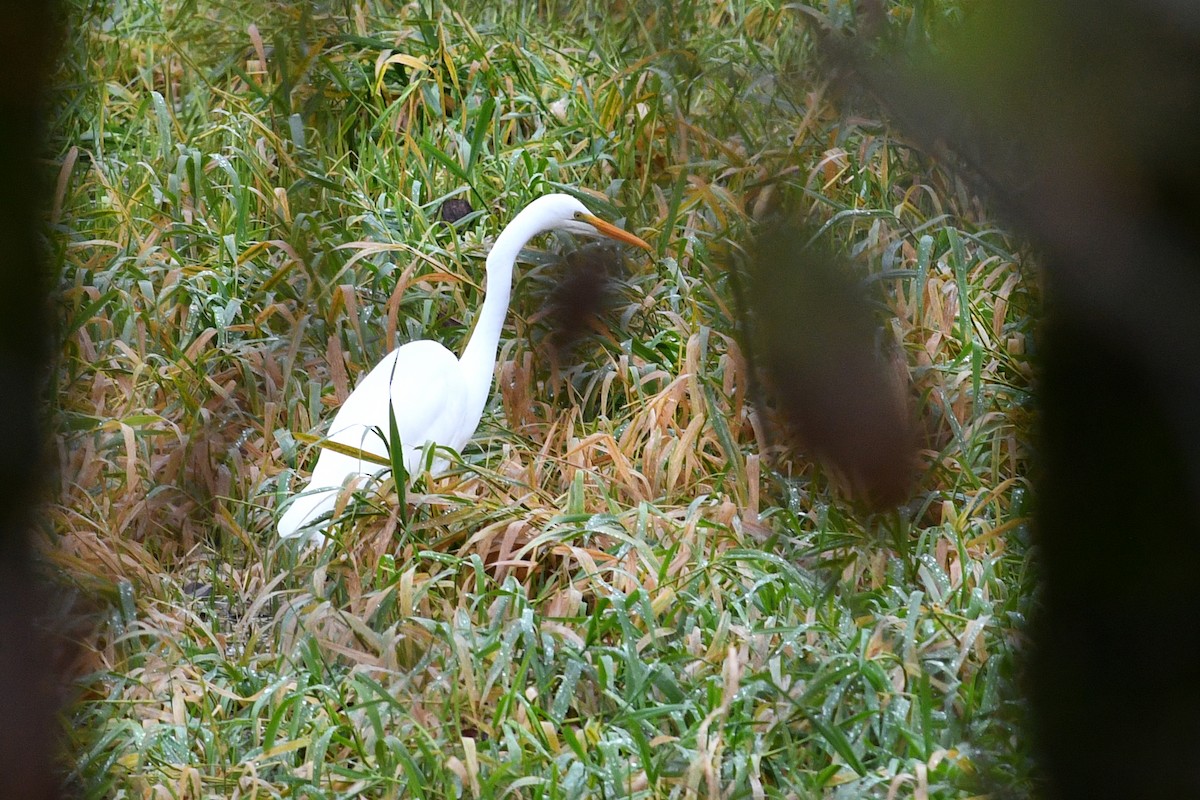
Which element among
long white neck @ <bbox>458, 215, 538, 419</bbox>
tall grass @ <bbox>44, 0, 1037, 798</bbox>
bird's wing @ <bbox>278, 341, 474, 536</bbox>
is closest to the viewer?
tall grass @ <bbox>44, 0, 1037, 798</bbox>

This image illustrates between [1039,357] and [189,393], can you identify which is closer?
[1039,357]

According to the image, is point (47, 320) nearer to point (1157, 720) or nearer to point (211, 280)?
point (1157, 720)

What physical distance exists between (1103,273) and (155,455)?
→ 273cm

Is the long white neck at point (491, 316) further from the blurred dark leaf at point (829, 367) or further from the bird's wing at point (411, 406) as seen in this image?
the blurred dark leaf at point (829, 367)

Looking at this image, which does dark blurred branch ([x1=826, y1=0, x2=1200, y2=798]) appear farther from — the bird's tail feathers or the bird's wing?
the bird's wing

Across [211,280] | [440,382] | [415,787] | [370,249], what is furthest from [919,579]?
[211,280]

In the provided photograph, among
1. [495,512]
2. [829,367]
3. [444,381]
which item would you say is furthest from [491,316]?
[829,367]

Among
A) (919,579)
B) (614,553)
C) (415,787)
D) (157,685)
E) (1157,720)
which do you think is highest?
(1157,720)

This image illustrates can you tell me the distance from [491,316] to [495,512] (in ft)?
2.13

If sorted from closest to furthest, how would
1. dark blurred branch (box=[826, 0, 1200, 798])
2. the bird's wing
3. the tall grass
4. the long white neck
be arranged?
dark blurred branch (box=[826, 0, 1200, 798]), the tall grass, the bird's wing, the long white neck

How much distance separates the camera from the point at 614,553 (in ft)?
7.86

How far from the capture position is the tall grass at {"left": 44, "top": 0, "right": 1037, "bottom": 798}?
5.88 ft

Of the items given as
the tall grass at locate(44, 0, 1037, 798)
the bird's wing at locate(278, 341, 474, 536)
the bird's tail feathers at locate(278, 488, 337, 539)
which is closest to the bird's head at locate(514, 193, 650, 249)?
the tall grass at locate(44, 0, 1037, 798)

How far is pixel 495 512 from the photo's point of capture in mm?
2467
